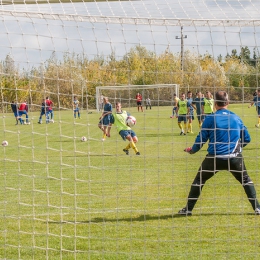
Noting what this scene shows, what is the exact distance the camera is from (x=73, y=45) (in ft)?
20.9

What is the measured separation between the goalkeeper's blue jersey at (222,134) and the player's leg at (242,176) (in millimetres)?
101

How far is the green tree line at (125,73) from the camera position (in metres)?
6.48

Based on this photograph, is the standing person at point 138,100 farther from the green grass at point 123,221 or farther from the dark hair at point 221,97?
the dark hair at point 221,97

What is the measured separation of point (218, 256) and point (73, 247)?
65.6 inches

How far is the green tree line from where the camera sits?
648 centimetres

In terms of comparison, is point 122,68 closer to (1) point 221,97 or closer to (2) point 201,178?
(1) point 221,97

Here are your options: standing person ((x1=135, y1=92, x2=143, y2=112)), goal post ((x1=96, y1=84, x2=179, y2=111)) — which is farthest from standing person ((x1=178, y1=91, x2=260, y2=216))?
standing person ((x1=135, y1=92, x2=143, y2=112))

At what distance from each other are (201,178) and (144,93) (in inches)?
58.0

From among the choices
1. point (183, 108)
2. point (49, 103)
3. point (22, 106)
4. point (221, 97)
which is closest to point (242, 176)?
point (221, 97)

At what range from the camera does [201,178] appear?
7.75 metres

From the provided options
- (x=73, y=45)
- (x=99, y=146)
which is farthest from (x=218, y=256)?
(x=99, y=146)

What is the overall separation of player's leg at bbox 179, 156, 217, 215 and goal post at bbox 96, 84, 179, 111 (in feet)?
3.07

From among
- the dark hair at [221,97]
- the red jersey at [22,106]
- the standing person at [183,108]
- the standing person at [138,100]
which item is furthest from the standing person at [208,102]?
the red jersey at [22,106]

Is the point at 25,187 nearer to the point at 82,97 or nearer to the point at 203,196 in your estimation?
the point at 203,196
